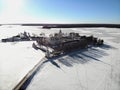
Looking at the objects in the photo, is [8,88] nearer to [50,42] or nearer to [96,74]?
[96,74]

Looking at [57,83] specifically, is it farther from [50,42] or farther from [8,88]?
[50,42]

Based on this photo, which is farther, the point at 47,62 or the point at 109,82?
A: the point at 47,62

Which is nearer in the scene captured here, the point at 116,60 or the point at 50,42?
the point at 116,60

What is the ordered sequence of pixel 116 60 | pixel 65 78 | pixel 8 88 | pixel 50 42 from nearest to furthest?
pixel 8 88
pixel 65 78
pixel 116 60
pixel 50 42

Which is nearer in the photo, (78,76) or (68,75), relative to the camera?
(78,76)

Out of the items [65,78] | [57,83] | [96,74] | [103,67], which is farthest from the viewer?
[103,67]

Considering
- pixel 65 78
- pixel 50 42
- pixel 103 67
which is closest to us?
pixel 65 78

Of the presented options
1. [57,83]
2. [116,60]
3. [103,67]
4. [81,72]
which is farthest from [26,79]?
[116,60]

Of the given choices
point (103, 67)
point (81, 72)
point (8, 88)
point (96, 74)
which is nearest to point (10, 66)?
point (8, 88)

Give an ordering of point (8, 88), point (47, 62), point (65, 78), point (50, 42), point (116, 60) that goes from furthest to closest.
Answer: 1. point (50, 42)
2. point (116, 60)
3. point (47, 62)
4. point (65, 78)
5. point (8, 88)
